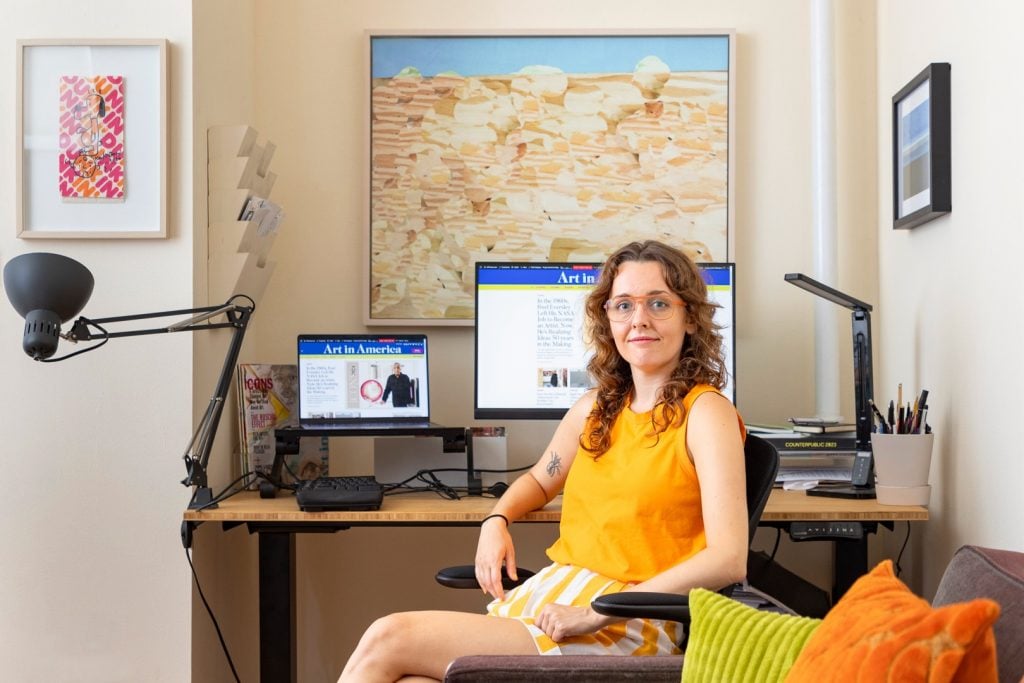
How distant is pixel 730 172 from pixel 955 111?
70cm

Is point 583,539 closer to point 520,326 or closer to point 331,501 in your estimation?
point 331,501

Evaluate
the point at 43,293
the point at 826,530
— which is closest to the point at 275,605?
the point at 43,293

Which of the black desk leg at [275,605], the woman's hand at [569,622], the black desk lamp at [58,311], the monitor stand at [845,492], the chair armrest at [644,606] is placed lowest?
the black desk leg at [275,605]

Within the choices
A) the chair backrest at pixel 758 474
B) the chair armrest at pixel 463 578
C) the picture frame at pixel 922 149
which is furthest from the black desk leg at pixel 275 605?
the picture frame at pixel 922 149

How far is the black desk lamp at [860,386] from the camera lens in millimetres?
2352

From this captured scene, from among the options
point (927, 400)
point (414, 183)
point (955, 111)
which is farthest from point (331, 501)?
point (955, 111)

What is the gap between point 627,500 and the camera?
1.78 meters

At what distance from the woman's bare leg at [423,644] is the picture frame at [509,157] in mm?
1294

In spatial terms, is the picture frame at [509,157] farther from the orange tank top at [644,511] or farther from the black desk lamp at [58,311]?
the orange tank top at [644,511]

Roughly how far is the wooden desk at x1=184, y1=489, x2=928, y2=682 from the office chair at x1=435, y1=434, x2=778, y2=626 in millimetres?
221

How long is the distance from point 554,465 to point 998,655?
1055 millimetres

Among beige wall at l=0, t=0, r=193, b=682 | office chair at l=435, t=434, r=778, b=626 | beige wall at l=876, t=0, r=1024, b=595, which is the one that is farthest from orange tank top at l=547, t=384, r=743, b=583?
beige wall at l=0, t=0, r=193, b=682

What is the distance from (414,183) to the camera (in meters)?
2.85

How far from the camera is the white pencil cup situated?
7.28 ft
